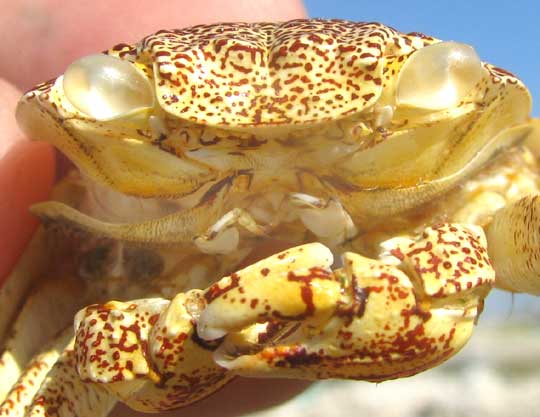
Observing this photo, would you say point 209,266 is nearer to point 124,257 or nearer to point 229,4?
point 124,257

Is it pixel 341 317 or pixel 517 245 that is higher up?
pixel 341 317

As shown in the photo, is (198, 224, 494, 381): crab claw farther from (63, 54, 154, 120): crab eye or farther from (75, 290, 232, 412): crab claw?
(63, 54, 154, 120): crab eye

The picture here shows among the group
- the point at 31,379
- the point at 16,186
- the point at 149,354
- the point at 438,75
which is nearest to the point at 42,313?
the point at 31,379

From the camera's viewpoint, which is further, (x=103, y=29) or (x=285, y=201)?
(x=103, y=29)

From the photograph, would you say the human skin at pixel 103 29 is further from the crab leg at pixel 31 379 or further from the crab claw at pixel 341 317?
the crab claw at pixel 341 317

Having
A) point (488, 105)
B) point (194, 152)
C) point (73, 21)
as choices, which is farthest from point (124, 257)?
point (73, 21)

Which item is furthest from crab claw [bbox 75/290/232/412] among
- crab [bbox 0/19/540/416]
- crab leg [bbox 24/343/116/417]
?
crab leg [bbox 24/343/116/417]

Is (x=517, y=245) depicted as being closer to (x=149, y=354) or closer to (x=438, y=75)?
(x=438, y=75)
